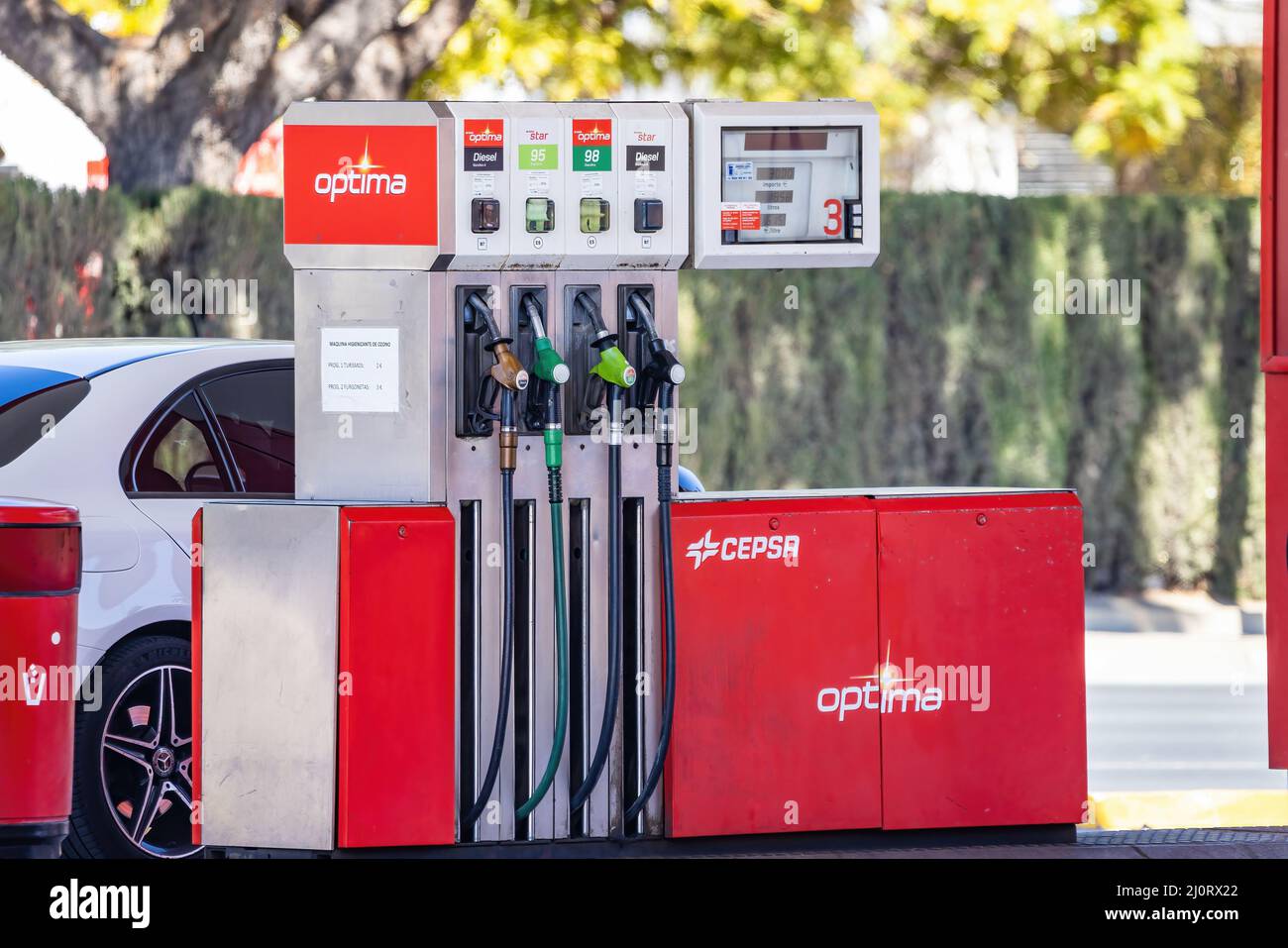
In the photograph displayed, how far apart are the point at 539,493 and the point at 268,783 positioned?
43.2 inches

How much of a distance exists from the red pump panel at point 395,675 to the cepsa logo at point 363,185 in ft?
2.53

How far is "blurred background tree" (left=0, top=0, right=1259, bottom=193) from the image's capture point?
41.9 ft

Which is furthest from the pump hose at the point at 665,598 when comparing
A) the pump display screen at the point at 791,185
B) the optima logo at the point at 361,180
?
the optima logo at the point at 361,180

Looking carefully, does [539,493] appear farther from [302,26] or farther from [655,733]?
[302,26]

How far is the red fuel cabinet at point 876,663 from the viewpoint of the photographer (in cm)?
529

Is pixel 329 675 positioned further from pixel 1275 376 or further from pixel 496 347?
pixel 1275 376

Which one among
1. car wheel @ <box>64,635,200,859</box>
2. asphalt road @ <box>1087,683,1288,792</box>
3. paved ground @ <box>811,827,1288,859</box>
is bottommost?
asphalt road @ <box>1087,683,1288,792</box>

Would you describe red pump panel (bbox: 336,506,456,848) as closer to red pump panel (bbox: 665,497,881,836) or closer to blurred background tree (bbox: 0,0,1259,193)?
red pump panel (bbox: 665,497,881,836)

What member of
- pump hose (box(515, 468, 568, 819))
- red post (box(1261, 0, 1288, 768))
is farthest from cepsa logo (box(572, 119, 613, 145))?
red post (box(1261, 0, 1288, 768))

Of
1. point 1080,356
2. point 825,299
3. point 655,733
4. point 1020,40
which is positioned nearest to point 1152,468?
point 1080,356

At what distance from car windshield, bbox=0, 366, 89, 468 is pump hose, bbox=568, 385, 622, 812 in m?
2.06

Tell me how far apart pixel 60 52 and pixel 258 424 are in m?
7.33

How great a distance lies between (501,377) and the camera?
5023 mm

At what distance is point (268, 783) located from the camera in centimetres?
498
